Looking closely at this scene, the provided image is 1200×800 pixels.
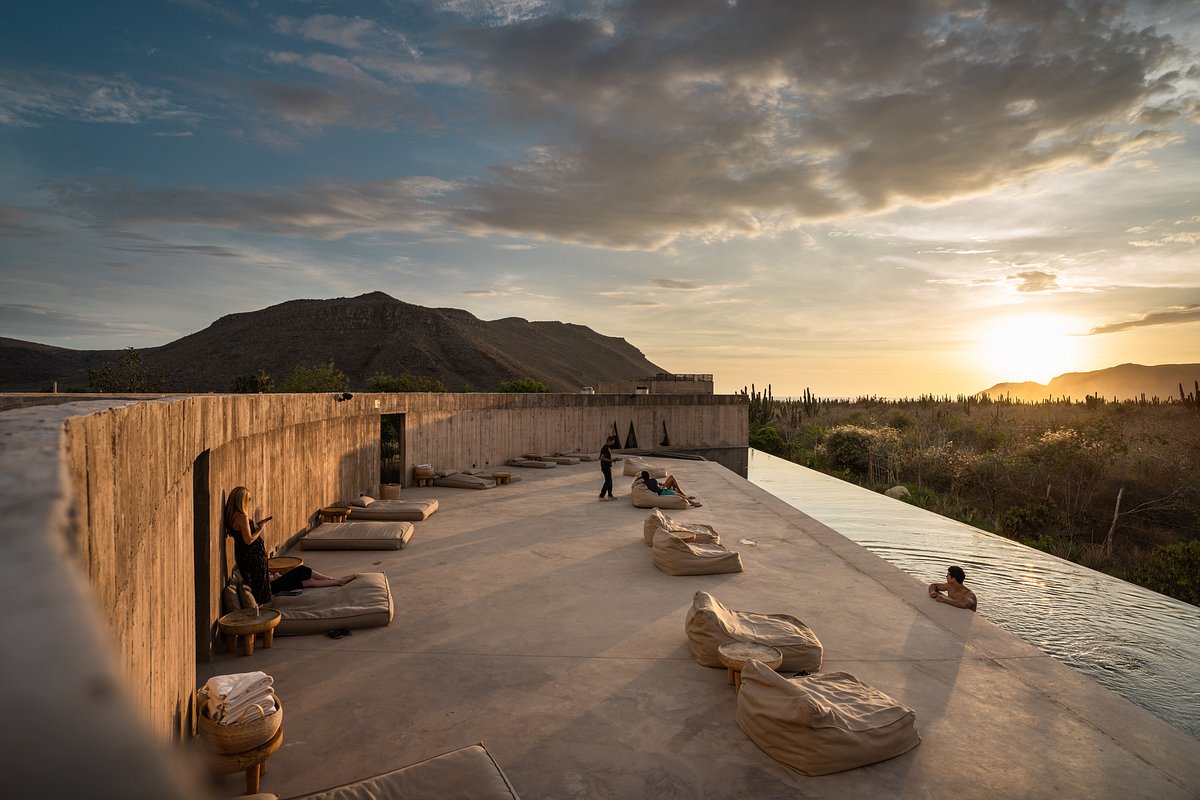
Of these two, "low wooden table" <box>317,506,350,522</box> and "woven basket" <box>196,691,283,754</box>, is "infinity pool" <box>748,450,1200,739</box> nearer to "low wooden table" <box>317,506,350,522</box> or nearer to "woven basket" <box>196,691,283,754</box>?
"woven basket" <box>196,691,283,754</box>

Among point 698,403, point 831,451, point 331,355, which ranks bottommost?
point 831,451

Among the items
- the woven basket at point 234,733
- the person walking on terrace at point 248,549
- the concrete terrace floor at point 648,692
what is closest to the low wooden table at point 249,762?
the woven basket at point 234,733

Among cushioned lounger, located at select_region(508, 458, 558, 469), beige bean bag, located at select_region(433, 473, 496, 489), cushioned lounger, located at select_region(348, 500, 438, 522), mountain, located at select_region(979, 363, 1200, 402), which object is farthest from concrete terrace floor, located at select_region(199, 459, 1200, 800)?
mountain, located at select_region(979, 363, 1200, 402)

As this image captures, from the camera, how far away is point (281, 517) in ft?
30.8

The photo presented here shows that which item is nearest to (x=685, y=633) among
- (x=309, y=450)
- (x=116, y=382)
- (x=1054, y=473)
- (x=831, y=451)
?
(x=309, y=450)

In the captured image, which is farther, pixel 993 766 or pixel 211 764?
pixel 993 766

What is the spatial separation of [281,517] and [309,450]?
167cm

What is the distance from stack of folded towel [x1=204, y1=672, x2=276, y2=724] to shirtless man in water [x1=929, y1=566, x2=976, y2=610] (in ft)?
22.9

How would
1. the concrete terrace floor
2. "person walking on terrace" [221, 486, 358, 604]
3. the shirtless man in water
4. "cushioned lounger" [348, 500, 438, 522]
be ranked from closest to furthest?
1. the concrete terrace floor
2. "person walking on terrace" [221, 486, 358, 604]
3. the shirtless man in water
4. "cushioned lounger" [348, 500, 438, 522]

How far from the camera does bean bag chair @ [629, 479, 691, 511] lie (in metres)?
13.2

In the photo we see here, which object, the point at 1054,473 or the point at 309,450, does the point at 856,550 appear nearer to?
the point at 309,450

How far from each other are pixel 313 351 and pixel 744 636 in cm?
6636

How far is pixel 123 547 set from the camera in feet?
7.87

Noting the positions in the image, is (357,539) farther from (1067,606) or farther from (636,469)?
(1067,606)
